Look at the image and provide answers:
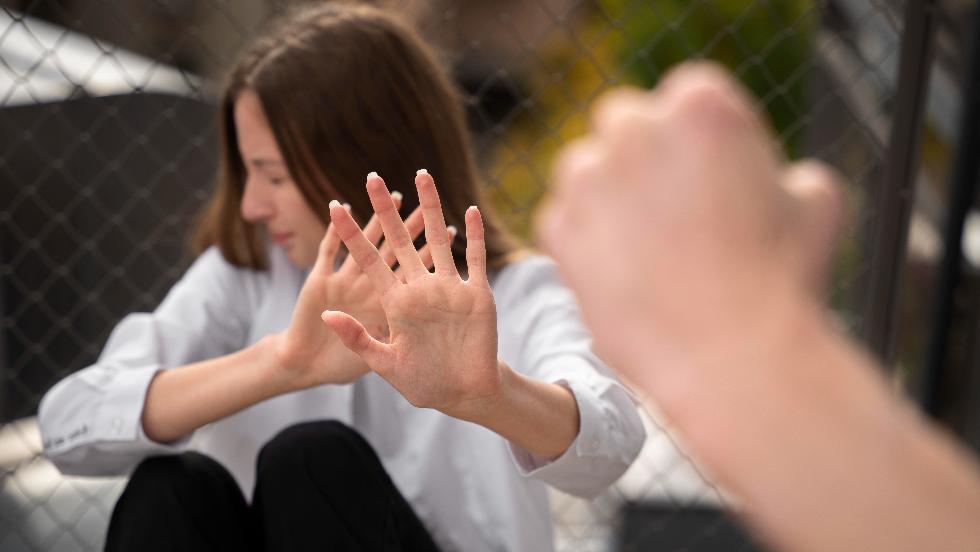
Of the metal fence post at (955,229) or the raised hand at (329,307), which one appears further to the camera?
the metal fence post at (955,229)

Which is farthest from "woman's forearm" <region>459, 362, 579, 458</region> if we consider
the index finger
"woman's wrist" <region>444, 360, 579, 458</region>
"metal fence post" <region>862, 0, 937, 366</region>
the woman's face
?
"metal fence post" <region>862, 0, 937, 366</region>

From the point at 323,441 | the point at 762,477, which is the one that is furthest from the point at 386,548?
the point at 762,477

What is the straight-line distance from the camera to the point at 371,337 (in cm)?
76

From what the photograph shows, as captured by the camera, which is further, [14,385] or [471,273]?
[14,385]

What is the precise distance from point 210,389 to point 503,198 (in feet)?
3.16

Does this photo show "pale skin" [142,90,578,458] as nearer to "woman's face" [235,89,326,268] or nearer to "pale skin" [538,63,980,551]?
"woman's face" [235,89,326,268]

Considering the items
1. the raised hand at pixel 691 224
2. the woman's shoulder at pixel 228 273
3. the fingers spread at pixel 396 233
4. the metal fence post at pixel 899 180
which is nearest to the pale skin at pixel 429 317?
the fingers spread at pixel 396 233

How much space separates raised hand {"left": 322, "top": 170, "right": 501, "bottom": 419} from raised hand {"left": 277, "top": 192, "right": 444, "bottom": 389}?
0.16m

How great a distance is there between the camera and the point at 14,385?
181 centimetres

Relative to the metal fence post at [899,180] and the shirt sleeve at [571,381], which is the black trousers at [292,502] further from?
the metal fence post at [899,180]

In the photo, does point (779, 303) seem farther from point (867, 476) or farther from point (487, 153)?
point (487, 153)

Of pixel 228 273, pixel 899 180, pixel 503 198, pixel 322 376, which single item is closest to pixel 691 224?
pixel 322 376

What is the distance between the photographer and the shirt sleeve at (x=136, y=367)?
103 cm

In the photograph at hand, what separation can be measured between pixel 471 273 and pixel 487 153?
103 inches
